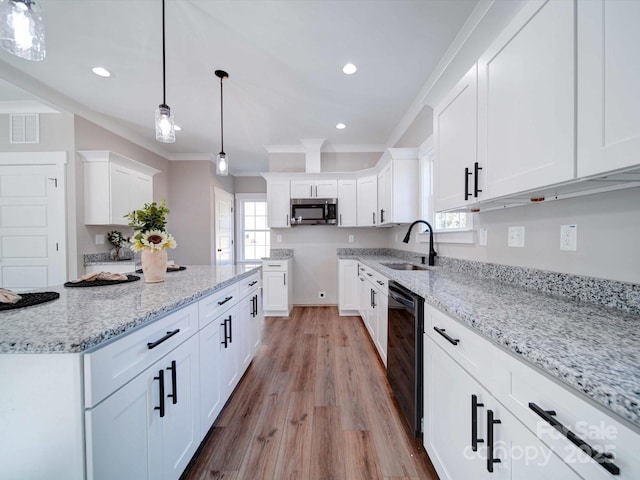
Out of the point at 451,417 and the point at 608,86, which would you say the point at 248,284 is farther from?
the point at 608,86

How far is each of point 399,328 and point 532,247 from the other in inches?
35.0

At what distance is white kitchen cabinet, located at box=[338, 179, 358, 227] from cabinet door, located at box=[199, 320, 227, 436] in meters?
2.75

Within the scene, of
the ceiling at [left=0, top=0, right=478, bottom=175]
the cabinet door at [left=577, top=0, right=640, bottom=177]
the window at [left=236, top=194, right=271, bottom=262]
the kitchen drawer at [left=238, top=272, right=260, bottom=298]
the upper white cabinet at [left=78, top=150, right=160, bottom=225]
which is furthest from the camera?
the window at [left=236, top=194, right=271, bottom=262]

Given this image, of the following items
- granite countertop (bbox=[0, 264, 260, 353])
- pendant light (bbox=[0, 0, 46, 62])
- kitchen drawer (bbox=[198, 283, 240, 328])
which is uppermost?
pendant light (bbox=[0, 0, 46, 62])

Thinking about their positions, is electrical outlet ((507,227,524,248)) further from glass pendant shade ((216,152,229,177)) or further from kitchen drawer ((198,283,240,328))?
glass pendant shade ((216,152,229,177))

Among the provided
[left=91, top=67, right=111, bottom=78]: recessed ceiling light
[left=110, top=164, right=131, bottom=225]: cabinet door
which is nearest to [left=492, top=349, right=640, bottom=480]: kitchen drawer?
[left=91, top=67, right=111, bottom=78]: recessed ceiling light

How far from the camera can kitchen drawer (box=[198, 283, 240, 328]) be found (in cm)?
136

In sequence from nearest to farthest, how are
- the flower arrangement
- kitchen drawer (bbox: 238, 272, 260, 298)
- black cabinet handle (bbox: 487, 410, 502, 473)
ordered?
black cabinet handle (bbox: 487, 410, 502, 473) → the flower arrangement → kitchen drawer (bbox: 238, 272, 260, 298)

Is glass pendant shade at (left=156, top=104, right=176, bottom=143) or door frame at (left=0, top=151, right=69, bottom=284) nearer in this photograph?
glass pendant shade at (left=156, top=104, right=176, bottom=143)

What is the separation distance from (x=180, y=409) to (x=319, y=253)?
3.20 metres

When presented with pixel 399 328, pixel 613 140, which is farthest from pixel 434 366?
pixel 613 140

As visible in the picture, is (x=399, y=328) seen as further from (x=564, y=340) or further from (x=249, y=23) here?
(x=249, y=23)

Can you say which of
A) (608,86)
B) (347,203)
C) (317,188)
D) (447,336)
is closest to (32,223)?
(317,188)

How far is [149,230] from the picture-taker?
4.99ft
